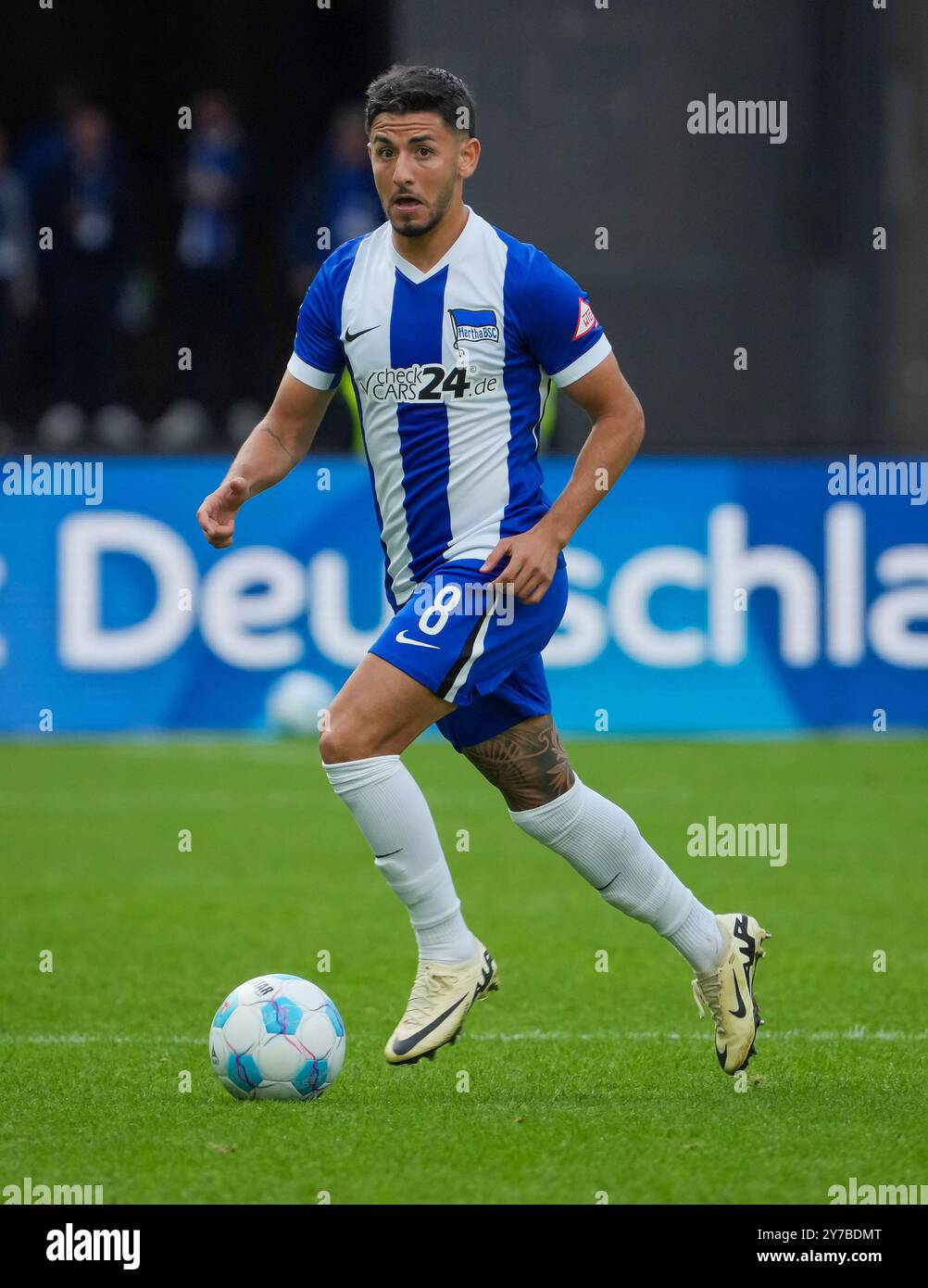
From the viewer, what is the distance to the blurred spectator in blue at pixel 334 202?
49.1 ft

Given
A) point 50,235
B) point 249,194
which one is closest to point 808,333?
point 249,194

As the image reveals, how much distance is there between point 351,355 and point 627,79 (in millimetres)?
11217

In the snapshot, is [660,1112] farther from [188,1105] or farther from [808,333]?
[808,333]

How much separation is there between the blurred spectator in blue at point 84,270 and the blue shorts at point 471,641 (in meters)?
10.7

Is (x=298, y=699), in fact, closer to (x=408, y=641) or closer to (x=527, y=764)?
(x=527, y=764)

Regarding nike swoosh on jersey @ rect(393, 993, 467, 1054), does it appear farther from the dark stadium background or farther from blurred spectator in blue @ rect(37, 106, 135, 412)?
blurred spectator in blue @ rect(37, 106, 135, 412)

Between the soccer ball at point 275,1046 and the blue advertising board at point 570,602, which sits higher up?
the blue advertising board at point 570,602

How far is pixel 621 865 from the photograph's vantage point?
500cm

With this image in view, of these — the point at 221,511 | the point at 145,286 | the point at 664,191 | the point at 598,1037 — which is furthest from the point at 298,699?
the point at 221,511

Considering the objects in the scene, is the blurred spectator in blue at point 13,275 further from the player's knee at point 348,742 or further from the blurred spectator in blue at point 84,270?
the player's knee at point 348,742

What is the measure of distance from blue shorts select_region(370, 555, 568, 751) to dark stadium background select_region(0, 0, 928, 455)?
963 centimetres

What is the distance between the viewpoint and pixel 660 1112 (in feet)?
15.4

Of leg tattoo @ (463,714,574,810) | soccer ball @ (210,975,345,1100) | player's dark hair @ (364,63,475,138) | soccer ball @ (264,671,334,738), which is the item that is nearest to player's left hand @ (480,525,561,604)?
leg tattoo @ (463,714,574,810)

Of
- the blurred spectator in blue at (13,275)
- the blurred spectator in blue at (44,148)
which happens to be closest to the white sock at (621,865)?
the blurred spectator in blue at (13,275)
